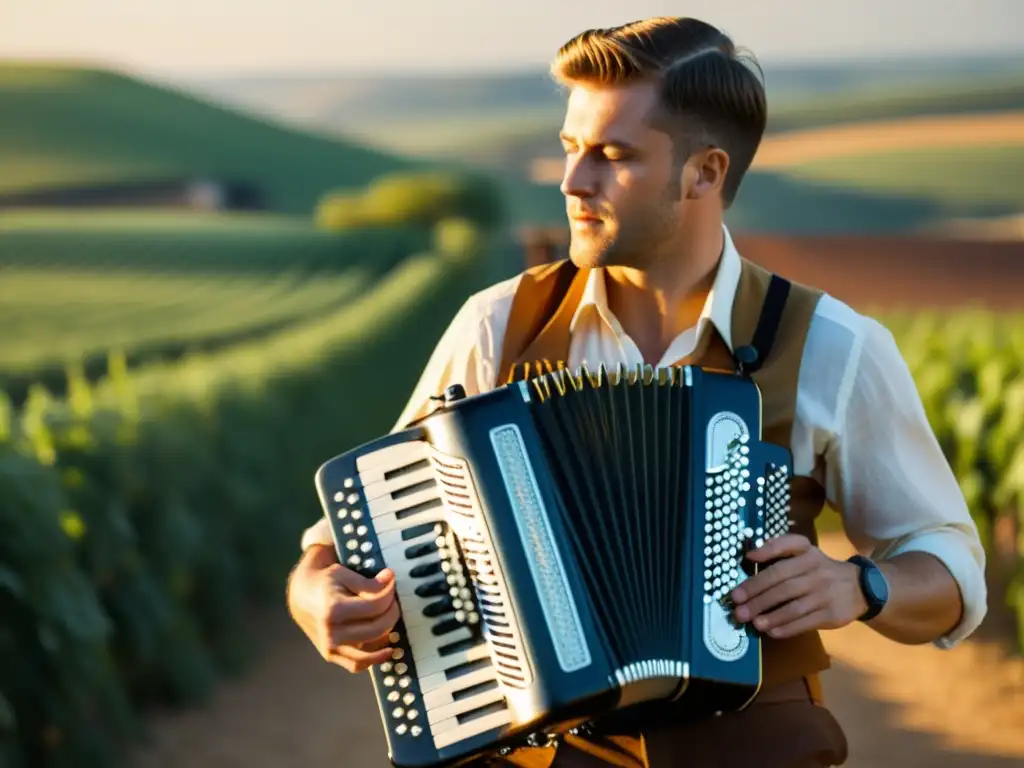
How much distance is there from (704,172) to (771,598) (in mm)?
687

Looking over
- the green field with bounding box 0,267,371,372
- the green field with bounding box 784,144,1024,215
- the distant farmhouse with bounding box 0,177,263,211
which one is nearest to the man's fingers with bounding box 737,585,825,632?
the green field with bounding box 0,267,371,372

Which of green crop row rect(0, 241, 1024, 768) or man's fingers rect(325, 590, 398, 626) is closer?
man's fingers rect(325, 590, 398, 626)

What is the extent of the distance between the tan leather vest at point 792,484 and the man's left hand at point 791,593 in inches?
4.8

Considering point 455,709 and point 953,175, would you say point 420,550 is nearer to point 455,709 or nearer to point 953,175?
point 455,709

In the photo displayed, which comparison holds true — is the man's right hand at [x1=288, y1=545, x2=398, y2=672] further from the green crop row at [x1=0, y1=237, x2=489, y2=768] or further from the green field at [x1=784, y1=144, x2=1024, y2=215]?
the green field at [x1=784, y1=144, x2=1024, y2=215]

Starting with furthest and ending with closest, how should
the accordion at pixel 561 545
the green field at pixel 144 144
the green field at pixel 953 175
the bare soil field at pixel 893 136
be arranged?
the green field at pixel 144 144, the green field at pixel 953 175, the bare soil field at pixel 893 136, the accordion at pixel 561 545

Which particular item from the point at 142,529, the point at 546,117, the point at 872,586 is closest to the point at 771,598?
the point at 872,586

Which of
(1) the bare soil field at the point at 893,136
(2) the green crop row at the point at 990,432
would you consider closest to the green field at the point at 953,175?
(1) the bare soil field at the point at 893,136

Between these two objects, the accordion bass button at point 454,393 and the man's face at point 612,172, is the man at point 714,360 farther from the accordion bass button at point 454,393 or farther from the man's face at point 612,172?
the accordion bass button at point 454,393

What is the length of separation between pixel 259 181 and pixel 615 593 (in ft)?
208

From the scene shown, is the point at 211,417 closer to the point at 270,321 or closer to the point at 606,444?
the point at 606,444

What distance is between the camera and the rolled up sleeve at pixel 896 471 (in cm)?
229

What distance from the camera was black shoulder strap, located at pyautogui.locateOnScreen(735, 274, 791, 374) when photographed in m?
2.26

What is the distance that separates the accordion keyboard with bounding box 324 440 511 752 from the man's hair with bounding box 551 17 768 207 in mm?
629
